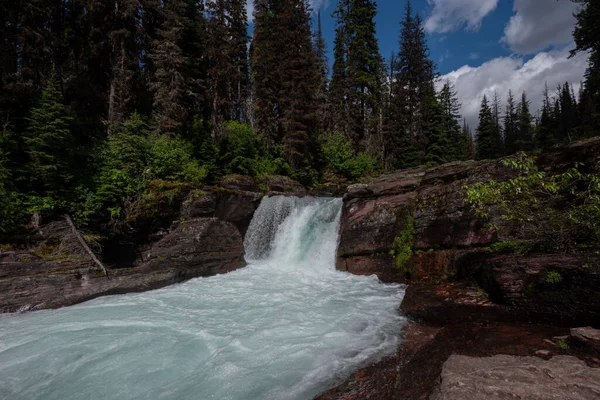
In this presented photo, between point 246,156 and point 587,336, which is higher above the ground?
point 246,156

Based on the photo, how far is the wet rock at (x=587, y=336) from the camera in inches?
128

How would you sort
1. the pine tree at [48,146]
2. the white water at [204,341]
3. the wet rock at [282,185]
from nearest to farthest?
the white water at [204,341] < the pine tree at [48,146] < the wet rock at [282,185]

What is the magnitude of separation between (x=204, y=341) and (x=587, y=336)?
6.18 metres

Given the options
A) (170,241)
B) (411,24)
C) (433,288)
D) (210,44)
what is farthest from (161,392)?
(411,24)

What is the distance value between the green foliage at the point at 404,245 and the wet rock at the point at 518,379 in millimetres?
6259

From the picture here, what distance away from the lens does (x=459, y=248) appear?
8.31m

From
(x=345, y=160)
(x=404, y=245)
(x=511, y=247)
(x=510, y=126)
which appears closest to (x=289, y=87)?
(x=345, y=160)

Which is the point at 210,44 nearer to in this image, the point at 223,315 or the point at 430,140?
the point at 223,315

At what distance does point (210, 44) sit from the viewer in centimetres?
1888

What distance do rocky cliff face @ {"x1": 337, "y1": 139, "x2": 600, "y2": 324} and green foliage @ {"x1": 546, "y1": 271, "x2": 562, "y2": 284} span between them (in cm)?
5

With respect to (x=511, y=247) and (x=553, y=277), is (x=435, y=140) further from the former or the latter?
(x=553, y=277)

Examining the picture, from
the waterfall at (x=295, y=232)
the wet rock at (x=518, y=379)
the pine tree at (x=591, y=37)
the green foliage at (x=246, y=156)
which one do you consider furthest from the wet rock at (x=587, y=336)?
the pine tree at (x=591, y=37)

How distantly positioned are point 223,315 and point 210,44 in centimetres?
1902

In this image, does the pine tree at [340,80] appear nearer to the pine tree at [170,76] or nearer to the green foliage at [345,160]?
the green foliage at [345,160]
